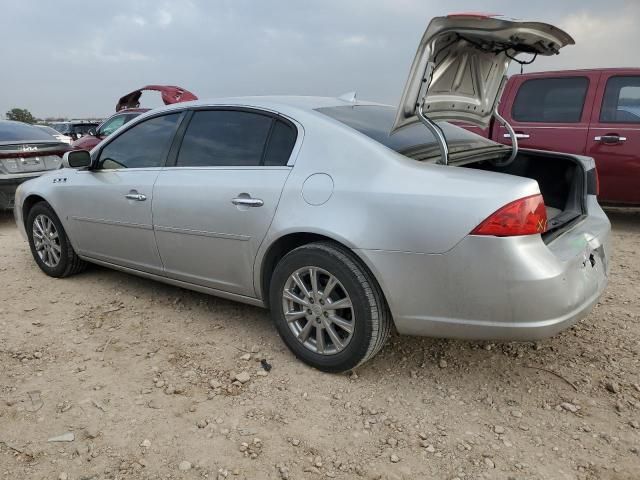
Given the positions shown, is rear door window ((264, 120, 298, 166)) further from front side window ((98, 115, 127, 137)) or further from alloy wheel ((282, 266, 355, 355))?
front side window ((98, 115, 127, 137))

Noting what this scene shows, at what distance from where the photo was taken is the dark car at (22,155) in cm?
675

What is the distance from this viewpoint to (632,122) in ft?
18.3

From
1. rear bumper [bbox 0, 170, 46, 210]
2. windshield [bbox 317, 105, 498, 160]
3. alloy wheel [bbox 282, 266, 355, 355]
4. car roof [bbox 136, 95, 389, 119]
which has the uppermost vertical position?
car roof [bbox 136, 95, 389, 119]

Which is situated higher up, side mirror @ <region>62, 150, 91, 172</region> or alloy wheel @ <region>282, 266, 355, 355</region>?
side mirror @ <region>62, 150, 91, 172</region>

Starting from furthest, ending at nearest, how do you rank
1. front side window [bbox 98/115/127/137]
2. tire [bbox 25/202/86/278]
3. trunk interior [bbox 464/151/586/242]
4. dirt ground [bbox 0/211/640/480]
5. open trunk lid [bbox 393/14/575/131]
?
front side window [bbox 98/115/127/137] < tire [bbox 25/202/86/278] < trunk interior [bbox 464/151/586/242] < open trunk lid [bbox 393/14/575/131] < dirt ground [bbox 0/211/640/480]

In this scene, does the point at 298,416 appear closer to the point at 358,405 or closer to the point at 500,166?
the point at 358,405

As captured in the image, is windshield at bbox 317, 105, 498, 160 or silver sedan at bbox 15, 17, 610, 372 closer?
silver sedan at bbox 15, 17, 610, 372

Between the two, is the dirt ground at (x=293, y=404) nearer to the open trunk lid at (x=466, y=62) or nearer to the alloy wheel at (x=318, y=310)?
the alloy wheel at (x=318, y=310)

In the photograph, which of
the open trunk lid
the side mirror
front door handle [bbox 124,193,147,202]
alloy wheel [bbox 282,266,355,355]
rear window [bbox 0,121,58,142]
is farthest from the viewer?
rear window [bbox 0,121,58,142]

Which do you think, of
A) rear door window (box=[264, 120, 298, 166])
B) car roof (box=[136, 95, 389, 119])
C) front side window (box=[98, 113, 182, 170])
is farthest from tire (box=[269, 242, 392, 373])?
front side window (box=[98, 113, 182, 170])

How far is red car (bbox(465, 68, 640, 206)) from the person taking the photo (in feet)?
18.4

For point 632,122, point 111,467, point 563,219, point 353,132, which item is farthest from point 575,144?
point 111,467

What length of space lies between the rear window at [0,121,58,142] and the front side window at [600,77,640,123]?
7.03m

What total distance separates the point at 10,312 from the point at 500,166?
141 inches
